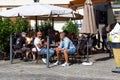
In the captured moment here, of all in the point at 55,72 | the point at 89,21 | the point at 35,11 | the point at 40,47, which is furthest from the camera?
the point at 35,11

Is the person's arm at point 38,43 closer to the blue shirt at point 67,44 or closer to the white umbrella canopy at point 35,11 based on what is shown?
the blue shirt at point 67,44

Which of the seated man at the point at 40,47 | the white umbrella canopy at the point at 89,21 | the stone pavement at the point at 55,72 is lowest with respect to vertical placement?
the stone pavement at the point at 55,72

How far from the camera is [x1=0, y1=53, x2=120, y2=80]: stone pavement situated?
11922mm

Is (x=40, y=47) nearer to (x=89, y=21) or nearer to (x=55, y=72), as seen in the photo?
(x=55, y=72)

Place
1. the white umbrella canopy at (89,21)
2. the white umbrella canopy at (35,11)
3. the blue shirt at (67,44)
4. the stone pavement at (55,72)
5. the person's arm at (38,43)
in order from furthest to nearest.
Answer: the white umbrella canopy at (35,11)
the white umbrella canopy at (89,21)
the person's arm at (38,43)
the blue shirt at (67,44)
the stone pavement at (55,72)

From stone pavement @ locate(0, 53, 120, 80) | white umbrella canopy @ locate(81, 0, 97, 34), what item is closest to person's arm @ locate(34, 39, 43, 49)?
stone pavement @ locate(0, 53, 120, 80)

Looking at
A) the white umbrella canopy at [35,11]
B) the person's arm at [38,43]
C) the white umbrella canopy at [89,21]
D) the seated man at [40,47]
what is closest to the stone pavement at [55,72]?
the seated man at [40,47]

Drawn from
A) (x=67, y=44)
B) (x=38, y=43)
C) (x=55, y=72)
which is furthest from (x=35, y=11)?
(x=55, y=72)

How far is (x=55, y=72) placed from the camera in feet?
42.0

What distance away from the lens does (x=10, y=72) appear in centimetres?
1280

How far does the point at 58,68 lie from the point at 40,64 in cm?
135

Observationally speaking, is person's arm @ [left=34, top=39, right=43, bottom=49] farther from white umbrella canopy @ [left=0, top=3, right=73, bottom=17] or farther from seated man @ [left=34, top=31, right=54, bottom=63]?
white umbrella canopy @ [left=0, top=3, right=73, bottom=17]

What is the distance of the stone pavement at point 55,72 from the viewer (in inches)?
469

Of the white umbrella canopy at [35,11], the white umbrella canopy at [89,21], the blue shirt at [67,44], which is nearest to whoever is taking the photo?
the blue shirt at [67,44]
